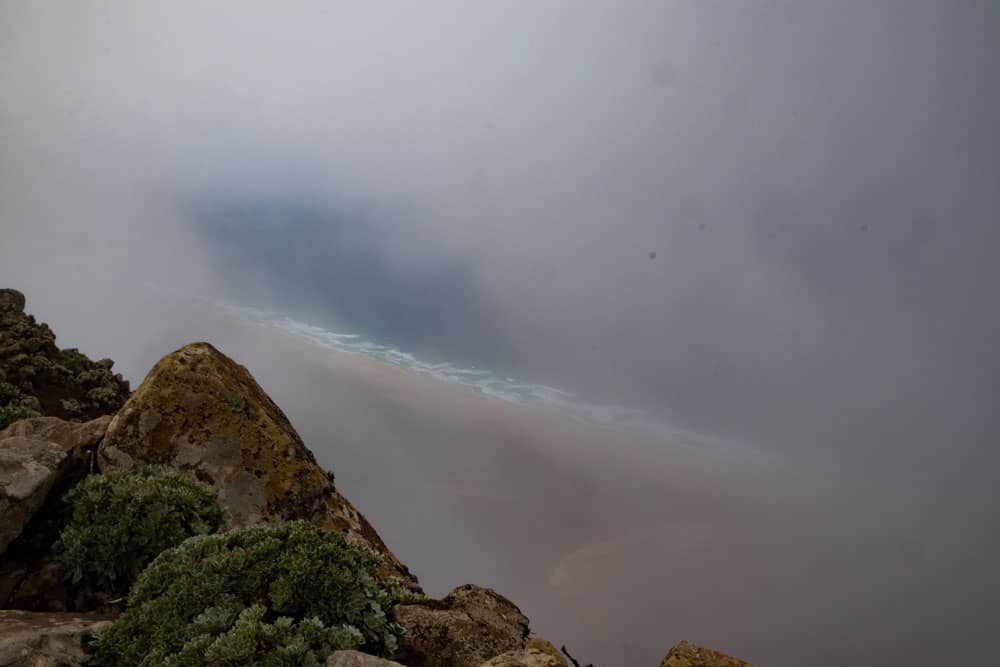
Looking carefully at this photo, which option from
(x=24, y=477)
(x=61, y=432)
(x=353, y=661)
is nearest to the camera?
(x=353, y=661)

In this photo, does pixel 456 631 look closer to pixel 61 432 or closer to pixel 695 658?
pixel 695 658

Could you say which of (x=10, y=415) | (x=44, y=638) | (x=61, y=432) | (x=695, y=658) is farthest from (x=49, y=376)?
(x=695, y=658)

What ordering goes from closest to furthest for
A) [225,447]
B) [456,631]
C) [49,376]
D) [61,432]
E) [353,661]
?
[353,661] → [456,631] → [61,432] → [225,447] → [49,376]

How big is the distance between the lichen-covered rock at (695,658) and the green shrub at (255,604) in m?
4.08

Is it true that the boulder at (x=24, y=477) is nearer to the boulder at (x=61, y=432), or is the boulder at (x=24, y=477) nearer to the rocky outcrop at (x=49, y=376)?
the boulder at (x=61, y=432)

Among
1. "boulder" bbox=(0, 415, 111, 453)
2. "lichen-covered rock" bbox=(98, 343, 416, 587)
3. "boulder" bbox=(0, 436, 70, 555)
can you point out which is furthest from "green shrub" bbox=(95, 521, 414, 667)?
"boulder" bbox=(0, 415, 111, 453)

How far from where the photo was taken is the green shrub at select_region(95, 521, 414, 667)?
7242mm

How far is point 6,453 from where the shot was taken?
422 inches

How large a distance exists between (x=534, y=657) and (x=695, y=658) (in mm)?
2209

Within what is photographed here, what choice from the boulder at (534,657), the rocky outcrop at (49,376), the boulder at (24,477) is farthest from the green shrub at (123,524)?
the rocky outcrop at (49,376)

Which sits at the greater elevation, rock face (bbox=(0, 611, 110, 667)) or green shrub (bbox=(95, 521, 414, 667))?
green shrub (bbox=(95, 521, 414, 667))

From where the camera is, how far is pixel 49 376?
34156 millimetres

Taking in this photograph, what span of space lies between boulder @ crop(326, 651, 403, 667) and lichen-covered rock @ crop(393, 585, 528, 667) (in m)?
1.79

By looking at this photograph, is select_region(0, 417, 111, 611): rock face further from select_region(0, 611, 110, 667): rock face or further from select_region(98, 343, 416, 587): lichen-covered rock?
select_region(98, 343, 416, 587): lichen-covered rock
